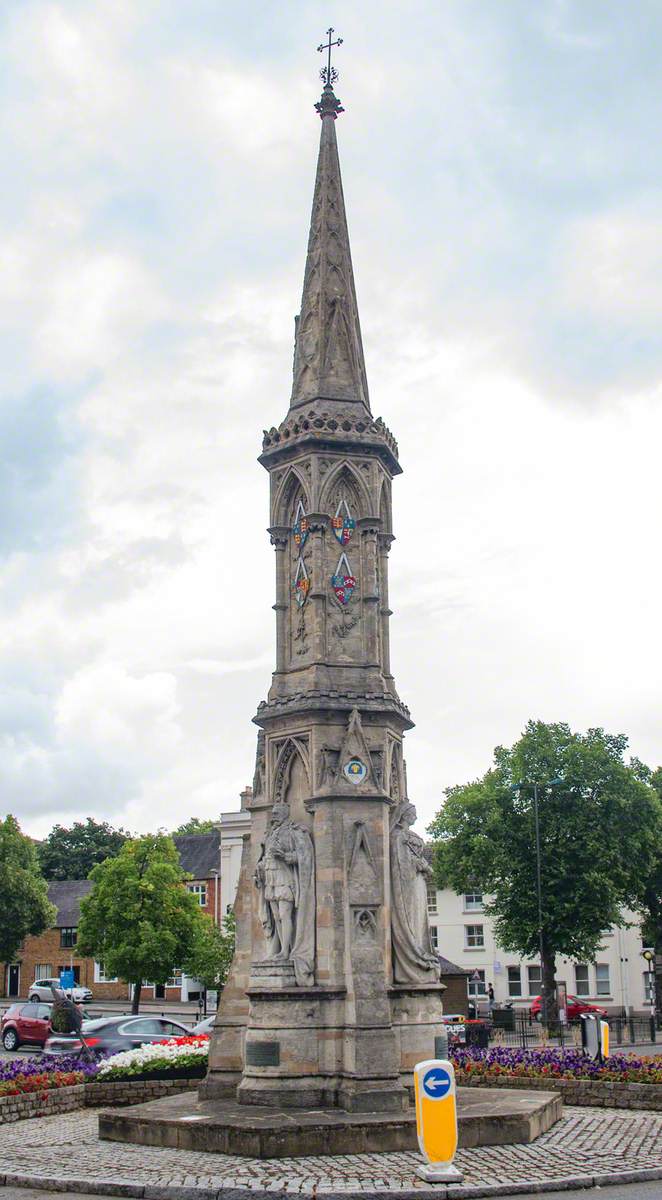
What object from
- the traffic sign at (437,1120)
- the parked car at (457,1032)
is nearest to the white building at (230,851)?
the parked car at (457,1032)

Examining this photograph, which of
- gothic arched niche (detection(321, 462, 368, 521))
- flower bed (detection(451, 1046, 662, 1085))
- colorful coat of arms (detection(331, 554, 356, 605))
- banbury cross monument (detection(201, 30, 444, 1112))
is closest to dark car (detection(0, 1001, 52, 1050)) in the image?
flower bed (detection(451, 1046, 662, 1085))

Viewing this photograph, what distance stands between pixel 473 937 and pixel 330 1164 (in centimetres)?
5627

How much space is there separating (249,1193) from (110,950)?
37.9 meters

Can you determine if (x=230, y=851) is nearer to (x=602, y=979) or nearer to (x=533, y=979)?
(x=533, y=979)

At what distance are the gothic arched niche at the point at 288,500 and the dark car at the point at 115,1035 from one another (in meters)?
12.9

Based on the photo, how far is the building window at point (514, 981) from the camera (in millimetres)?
65562

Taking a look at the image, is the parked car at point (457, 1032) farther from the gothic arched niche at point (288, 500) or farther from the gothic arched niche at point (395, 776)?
the gothic arched niche at point (288, 500)

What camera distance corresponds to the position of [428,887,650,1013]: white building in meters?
64.1

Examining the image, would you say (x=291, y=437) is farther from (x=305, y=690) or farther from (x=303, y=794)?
(x=303, y=794)

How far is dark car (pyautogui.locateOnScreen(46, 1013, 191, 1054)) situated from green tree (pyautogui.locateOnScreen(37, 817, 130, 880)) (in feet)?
216

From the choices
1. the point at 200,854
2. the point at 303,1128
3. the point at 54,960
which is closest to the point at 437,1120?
the point at 303,1128

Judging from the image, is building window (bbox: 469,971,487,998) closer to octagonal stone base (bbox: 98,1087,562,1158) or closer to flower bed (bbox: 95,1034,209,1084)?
flower bed (bbox: 95,1034,209,1084)

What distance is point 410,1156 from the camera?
14.2 m

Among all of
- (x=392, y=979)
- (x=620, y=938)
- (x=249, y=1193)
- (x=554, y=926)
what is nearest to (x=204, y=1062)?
(x=392, y=979)
